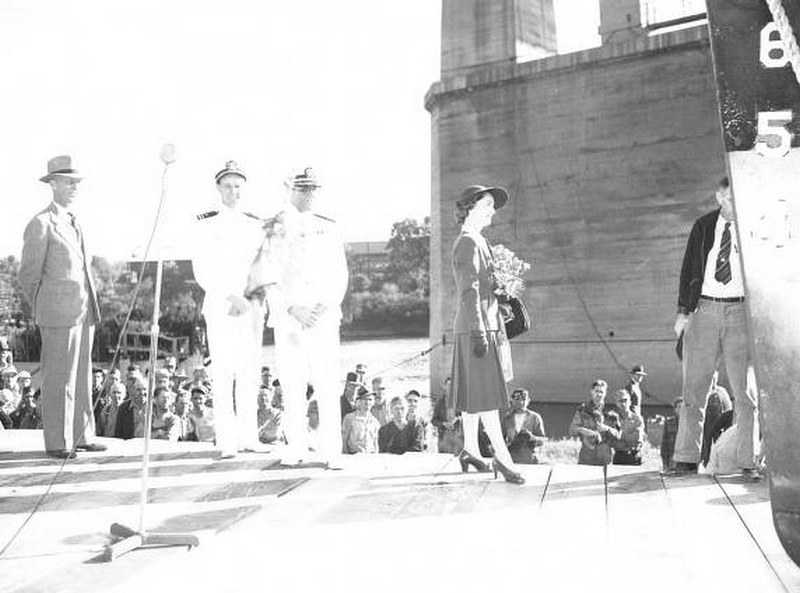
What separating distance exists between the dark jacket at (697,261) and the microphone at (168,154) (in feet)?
10.3

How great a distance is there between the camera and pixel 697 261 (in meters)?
4.54

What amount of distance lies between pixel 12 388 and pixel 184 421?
12.9ft

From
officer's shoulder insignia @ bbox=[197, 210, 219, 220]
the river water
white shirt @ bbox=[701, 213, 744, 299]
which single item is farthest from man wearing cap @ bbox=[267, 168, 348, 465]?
the river water

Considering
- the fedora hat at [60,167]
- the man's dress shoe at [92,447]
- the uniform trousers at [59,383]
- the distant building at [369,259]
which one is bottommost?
the man's dress shoe at [92,447]

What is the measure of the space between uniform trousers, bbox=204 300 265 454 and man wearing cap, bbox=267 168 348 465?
426 millimetres

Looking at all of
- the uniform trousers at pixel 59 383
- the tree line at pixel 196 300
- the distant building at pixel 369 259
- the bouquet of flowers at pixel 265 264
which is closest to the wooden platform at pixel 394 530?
the uniform trousers at pixel 59 383

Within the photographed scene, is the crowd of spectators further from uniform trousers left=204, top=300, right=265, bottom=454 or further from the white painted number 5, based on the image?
the white painted number 5

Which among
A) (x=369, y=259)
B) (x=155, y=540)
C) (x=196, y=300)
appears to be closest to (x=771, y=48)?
(x=155, y=540)

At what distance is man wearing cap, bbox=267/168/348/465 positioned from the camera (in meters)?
5.04

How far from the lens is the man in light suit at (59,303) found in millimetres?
5422

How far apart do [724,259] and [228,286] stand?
11.5 feet

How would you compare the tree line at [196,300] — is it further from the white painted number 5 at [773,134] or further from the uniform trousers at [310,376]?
the white painted number 5 at [773,134]

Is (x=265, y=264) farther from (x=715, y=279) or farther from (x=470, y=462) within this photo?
(x=715, y=279)

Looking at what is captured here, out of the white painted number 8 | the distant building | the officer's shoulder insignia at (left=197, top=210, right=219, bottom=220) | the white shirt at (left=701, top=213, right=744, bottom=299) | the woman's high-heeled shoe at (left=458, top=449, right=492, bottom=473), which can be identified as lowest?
the woman's high-heeled shoe at (left=458, top=449, right=492, bottom=473)
